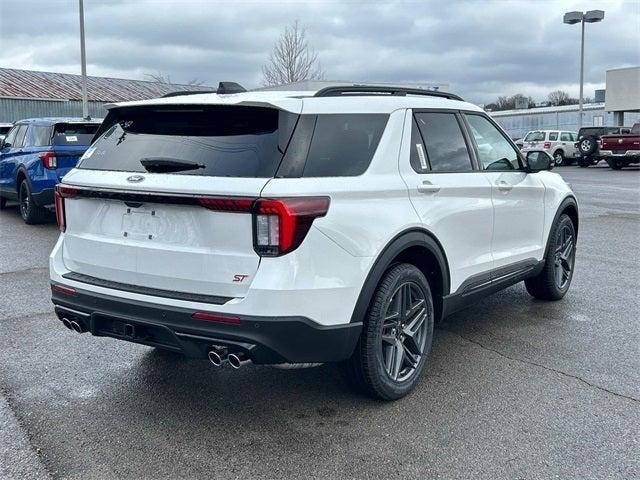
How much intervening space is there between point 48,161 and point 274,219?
8734 mm

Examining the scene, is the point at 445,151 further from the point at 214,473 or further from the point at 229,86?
the point at 214,473

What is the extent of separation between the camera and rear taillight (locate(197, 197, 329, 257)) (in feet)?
10.3

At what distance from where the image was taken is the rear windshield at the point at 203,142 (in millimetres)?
3330

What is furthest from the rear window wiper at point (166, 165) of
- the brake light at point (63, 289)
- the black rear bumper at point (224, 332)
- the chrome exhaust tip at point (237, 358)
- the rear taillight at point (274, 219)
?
the chrome exhaust tip at point (237, 358)

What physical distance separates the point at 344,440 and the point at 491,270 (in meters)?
1.97

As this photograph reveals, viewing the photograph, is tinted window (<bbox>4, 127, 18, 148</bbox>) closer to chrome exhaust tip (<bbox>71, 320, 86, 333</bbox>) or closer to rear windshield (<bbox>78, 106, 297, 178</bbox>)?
rear windshield (<bbox>78, 106, 297, 178</bbox>)

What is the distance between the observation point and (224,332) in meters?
3.22

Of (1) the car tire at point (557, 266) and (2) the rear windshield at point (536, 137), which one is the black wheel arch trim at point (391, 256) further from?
(2) the rear windshield at point (536, 137)

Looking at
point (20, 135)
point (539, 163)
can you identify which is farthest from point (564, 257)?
point (20, 135)

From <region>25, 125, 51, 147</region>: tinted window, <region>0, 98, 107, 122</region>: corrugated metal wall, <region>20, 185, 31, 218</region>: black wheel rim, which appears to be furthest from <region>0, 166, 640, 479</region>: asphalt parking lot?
<region>0, 98, 107, 122</region>: corrugated metal wall

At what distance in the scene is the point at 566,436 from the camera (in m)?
3.54

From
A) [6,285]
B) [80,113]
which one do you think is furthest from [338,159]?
[80,113]

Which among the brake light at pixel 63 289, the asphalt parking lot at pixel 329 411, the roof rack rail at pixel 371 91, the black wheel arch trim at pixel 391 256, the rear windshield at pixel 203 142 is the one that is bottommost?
the asphalt parking lot at pixel 329 411

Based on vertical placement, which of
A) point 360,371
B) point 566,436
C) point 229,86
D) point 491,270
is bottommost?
point 566,436
